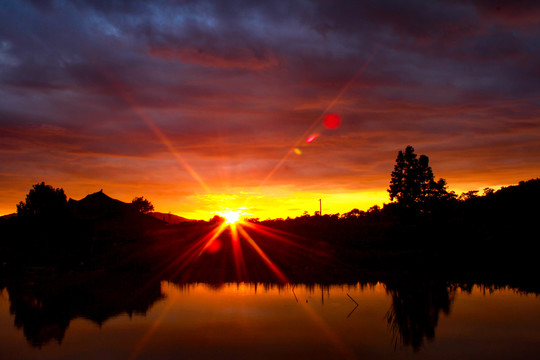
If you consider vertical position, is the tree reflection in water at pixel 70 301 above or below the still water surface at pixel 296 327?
above

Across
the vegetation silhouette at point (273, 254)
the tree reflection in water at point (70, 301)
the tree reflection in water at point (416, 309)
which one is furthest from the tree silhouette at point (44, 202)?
the tree reflection in water at point (416, 309)

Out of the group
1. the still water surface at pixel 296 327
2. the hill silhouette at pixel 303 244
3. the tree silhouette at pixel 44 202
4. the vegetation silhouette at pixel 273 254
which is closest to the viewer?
the still water surface at pixel 296 327

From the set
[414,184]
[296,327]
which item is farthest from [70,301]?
[414,184]

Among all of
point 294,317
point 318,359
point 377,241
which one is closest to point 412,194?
point 377,241

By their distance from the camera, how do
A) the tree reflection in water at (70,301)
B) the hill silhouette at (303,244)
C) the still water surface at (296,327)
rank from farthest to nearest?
→ the hill silhouette at (303,244) < the tree reflection in water at (70,301) < the still water surface at (296,327)

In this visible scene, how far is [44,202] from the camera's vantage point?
38.1m

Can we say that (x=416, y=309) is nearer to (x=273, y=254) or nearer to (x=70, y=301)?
(x=70, y=301)

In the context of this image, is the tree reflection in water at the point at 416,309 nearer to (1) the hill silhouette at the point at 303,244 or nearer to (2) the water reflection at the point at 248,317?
(2) the water reflection at the point at 248,317

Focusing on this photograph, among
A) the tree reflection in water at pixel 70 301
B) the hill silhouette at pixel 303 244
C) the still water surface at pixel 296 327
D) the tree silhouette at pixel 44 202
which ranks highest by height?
the tree silhouette at pixel 44 202

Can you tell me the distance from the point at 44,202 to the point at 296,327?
30.9 metres

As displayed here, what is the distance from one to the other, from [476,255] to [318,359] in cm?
2205

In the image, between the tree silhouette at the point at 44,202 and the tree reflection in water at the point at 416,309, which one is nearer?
the tree reflection in water at the point at 416,309

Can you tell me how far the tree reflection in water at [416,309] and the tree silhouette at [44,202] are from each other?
28749mm

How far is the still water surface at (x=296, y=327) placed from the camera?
12.3 metres
